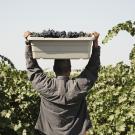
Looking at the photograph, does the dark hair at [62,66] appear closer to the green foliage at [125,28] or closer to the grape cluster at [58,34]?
the grape cluster at [58,34]

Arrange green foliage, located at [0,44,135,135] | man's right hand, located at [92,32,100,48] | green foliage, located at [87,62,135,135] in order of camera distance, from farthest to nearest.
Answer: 1. green foliage, located at [87,62,135,135]
2. green foliage, located at [0,44,135,135]
3. man's right hand, located at [92,32,100,48]

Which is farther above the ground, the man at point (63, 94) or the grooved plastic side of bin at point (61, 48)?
the grooved plastic side of bin at point (61, 48)

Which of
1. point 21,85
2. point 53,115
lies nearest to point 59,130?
point 53,115

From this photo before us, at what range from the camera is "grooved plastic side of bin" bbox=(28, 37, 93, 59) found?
14.2 feet

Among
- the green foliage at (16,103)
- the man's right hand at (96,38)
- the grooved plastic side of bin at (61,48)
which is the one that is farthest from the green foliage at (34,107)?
the man's right hand at (96,38)

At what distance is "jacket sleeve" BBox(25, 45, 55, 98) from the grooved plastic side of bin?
5cm

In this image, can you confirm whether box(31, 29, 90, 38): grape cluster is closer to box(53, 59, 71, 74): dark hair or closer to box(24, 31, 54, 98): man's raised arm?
box(24, 31, 54, 98): man's raised arm

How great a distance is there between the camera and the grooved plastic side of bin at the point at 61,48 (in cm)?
434

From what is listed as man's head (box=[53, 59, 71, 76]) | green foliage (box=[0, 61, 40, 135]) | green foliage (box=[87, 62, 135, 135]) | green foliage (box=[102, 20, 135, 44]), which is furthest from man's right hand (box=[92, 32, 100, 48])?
green foliage (box=[102, 20, 135, 44])

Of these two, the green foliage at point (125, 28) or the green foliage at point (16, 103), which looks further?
the green foliage at point (125, 28)

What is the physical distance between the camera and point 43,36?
4.38 m

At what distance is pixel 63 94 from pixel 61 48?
1.27ft

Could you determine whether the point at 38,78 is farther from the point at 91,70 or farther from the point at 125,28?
the point at 125,28

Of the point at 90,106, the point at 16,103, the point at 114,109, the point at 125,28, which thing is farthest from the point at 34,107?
the point at 125,28
